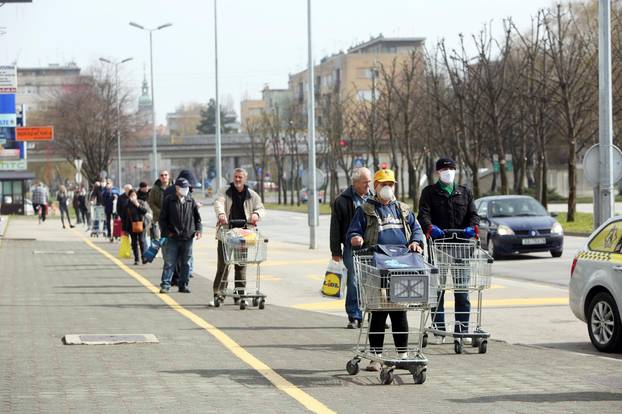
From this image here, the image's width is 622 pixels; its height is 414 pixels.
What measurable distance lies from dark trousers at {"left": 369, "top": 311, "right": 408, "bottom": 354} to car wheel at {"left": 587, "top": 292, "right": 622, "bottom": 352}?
276cm

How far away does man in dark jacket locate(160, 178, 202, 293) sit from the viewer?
19938mm

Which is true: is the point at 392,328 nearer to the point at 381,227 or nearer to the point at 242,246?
the point at 381,227

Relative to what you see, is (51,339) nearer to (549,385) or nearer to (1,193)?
(549,385)

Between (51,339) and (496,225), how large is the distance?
1792cm

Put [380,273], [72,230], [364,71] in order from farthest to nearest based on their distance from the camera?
[364,71]
[72,230]
[380,273]

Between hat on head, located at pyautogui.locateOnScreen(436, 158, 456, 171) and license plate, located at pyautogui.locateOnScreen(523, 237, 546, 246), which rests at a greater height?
hat on head, located at pyautogui.locateOnScreen(436, 158, 456, 171)

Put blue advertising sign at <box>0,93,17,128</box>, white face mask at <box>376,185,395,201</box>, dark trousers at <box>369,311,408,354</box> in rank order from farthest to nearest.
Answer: blue advertising sign at <box>0,93,17,128</box> < white face mask at <box>376,185,395,201</box> < dark trousers at <box>369,311,408,354</box>

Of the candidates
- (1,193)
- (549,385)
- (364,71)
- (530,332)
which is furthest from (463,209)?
(364,71)

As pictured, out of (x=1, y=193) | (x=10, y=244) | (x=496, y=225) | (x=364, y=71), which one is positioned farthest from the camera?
(x=364, y=71)

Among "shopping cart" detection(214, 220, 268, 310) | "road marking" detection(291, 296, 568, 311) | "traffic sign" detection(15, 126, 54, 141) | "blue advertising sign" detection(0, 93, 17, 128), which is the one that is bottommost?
"road marking" detection(291, 296, 568, 311)

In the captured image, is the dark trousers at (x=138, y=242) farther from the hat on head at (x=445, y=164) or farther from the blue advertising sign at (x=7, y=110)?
the blue advertising sign at (x=7, y=110)

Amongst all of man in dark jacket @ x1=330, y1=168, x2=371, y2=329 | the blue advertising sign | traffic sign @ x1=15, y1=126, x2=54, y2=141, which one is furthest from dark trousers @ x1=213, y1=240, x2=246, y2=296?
traffic sign @ x1=15, y1=126, x2=54, y2=141

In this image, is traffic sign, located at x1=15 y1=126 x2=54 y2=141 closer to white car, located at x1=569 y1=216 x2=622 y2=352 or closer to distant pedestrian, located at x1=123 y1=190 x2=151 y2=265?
distant pedestrian, located at x1=123 y1=190 x2=151 y2=265

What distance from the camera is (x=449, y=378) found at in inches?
430
